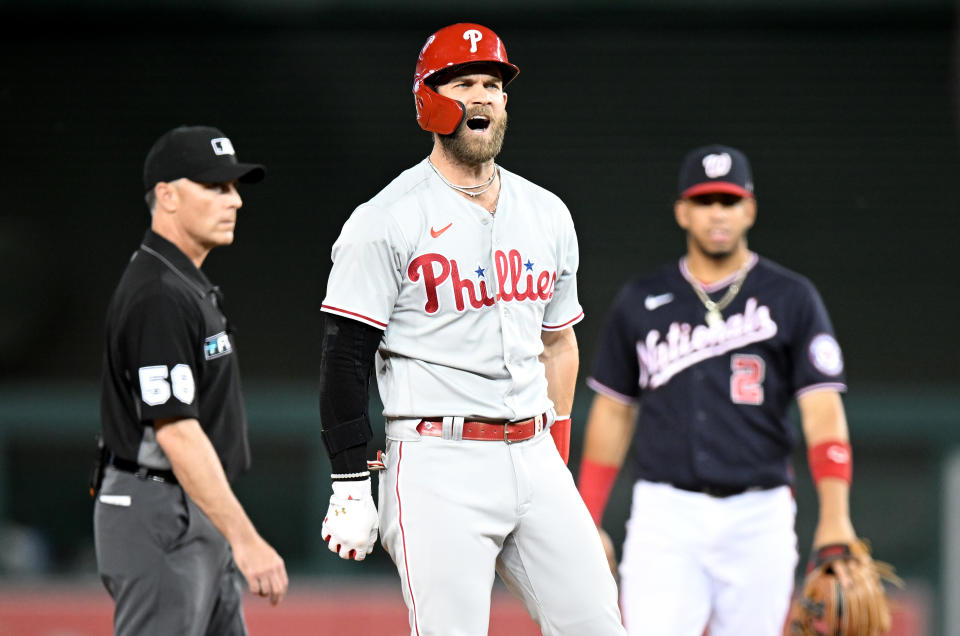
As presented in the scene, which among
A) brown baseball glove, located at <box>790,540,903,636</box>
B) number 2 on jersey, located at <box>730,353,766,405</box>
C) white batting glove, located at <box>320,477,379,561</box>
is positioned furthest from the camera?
number 2 on jersey, located at <box>730,353,766,405</box>

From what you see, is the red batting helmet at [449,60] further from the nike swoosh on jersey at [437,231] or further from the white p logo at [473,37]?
the nike swoosh on jersey at [437,231]

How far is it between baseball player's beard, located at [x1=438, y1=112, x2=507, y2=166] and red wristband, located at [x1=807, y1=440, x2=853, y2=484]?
1710 mm

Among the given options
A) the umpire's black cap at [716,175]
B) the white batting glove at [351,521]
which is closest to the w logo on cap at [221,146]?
the white batting glove at [351,521]

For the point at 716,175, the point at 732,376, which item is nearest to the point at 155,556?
the point at 732,376

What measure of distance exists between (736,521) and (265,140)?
250 inches

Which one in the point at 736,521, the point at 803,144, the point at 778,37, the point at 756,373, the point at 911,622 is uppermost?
the point at 778,37

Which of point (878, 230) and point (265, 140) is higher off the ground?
point (265, 140)

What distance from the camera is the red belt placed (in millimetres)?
3150

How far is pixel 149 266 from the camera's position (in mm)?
3590

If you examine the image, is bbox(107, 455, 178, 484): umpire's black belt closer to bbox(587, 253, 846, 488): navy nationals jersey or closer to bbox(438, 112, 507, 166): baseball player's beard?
bbox(438, 112, 507, 166): baseball player's beard

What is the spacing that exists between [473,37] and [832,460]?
1.94 m

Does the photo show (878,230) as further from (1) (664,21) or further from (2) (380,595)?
(2) (380,595)

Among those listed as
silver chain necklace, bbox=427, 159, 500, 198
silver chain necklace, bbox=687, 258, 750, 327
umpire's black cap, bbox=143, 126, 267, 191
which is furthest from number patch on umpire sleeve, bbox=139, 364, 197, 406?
silver chain necklace, bbox=687, 258, 750, 327

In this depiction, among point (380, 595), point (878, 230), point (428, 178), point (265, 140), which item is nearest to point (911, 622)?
point (380, 595)
